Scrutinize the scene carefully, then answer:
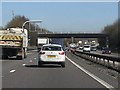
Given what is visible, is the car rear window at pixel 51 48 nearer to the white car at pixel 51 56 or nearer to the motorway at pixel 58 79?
the white car at pixel 51 56

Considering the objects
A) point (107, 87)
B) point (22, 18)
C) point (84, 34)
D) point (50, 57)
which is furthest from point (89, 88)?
point (22, 18)

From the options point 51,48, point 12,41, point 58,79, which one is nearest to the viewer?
point 58,79

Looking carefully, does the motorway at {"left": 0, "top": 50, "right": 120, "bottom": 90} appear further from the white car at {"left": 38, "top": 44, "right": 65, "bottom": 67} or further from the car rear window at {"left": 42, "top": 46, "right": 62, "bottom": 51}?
the car rear window at {"left": 42, "top": 46, "right": 62, "bottom": 51}

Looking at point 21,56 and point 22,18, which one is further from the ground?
point 22,18

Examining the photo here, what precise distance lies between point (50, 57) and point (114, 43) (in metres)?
99.6

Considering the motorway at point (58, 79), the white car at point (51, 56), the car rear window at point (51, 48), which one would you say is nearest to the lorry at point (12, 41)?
the car rear window at point (51, 48)

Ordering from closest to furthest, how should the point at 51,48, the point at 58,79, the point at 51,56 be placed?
the point at 58,79 < the point at 51,56 < the point at 51,48

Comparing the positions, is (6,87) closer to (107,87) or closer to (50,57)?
(107,87)

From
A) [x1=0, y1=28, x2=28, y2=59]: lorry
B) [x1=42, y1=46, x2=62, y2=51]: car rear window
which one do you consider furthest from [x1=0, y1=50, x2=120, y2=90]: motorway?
[x1=0, y1=28, x2=28, y2=59]: lorry

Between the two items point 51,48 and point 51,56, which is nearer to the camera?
point 51,56

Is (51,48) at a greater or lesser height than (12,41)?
lesser

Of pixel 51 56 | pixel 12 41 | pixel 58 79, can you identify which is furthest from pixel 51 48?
pixel 12 41

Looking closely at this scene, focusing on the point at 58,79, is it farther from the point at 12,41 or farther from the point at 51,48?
the point at 12,41

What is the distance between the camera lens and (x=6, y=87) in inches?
584
